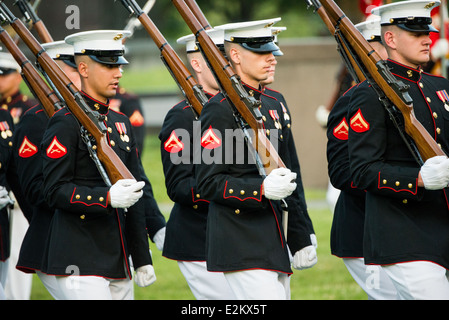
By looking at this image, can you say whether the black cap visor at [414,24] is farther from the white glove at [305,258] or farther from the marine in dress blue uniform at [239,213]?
the white glove at [305,258]

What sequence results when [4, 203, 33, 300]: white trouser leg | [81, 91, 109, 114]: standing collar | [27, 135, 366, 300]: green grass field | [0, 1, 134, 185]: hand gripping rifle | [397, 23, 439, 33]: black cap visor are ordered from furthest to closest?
[27, 135, 366, 300]: green grass field
[4, 203, 33, 300]: white trouser leg
[81, 91, 109, 114]: standing collar
[0, 1, 134, 185]: hand gripping rifle
[397, 23, 439, 33]: black cap visor

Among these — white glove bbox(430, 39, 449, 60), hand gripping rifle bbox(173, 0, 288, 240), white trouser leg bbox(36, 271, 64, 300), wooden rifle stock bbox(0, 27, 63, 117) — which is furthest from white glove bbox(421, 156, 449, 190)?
white glove bbox(430, 39, 449, 60)

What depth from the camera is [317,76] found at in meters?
15.6

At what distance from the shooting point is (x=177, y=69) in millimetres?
6398

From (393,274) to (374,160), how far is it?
675mm

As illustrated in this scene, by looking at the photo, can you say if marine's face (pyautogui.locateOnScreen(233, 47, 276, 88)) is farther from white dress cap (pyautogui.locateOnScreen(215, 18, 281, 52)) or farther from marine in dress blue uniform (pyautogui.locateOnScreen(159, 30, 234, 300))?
marine in dress blue uniform (pyautogui.locateOnScreen(159, 30, 234, 300))

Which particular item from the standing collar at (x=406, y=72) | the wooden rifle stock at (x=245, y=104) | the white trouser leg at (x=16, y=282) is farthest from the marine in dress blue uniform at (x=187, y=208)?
the white trouser leg at (x=16, y=282)

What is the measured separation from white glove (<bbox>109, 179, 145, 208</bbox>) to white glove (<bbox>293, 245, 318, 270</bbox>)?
1.13 m

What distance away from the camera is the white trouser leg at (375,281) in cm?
601

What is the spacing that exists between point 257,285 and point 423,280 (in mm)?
938

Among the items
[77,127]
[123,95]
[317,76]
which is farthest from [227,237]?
[317,76]

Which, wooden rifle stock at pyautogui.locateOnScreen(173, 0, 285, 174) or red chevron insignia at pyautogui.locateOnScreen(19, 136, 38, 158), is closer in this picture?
wooden rifle stock at pyautogui.locateOnScreen(173, 0, 285, 174)

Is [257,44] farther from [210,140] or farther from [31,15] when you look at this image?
[31,15]

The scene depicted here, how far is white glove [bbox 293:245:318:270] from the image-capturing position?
5.48m
